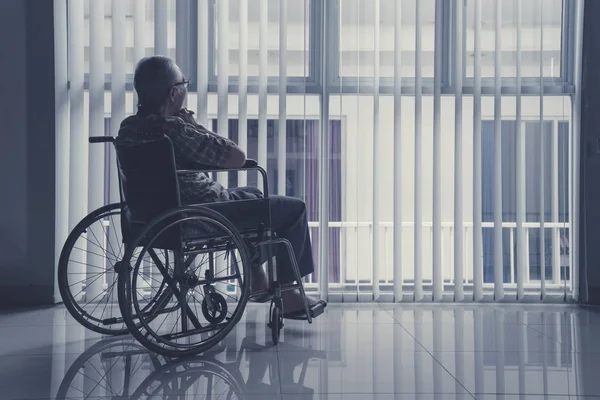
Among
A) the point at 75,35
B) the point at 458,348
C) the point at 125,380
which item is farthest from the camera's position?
the point at 75,35

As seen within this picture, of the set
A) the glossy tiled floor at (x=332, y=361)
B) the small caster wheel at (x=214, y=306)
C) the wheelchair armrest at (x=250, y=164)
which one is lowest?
the glossy tiled floor at (x=332, y=361)

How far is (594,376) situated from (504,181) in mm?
1501


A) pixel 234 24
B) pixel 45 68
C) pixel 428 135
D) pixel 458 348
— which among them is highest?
pixel 234 24

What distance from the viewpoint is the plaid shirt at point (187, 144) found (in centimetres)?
215

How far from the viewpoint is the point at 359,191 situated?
3225mm

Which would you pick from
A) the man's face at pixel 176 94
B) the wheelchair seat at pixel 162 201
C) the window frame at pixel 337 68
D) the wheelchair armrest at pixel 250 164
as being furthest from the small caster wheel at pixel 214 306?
the window frame at pixel 337 68

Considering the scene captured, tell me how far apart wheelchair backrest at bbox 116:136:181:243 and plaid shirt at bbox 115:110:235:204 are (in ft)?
0.17

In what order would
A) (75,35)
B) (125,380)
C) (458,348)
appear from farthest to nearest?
(75,35) < (458,348) < (125,380)

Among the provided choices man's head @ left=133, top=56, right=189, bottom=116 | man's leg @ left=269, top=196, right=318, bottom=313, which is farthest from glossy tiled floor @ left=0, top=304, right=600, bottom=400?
man's head @ left=133, top=56, right=189, bottom=116

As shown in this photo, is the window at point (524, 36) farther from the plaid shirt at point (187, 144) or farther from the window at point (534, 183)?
the plaid shirt at point (187, 144)

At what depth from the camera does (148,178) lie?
2.12 m

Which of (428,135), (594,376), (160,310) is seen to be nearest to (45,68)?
(160,310)

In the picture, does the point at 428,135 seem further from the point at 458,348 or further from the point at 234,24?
the point at 458,348

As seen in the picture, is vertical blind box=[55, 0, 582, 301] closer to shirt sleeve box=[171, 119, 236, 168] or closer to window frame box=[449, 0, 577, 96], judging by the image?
window frame box=[449, 0, 577, 96]
